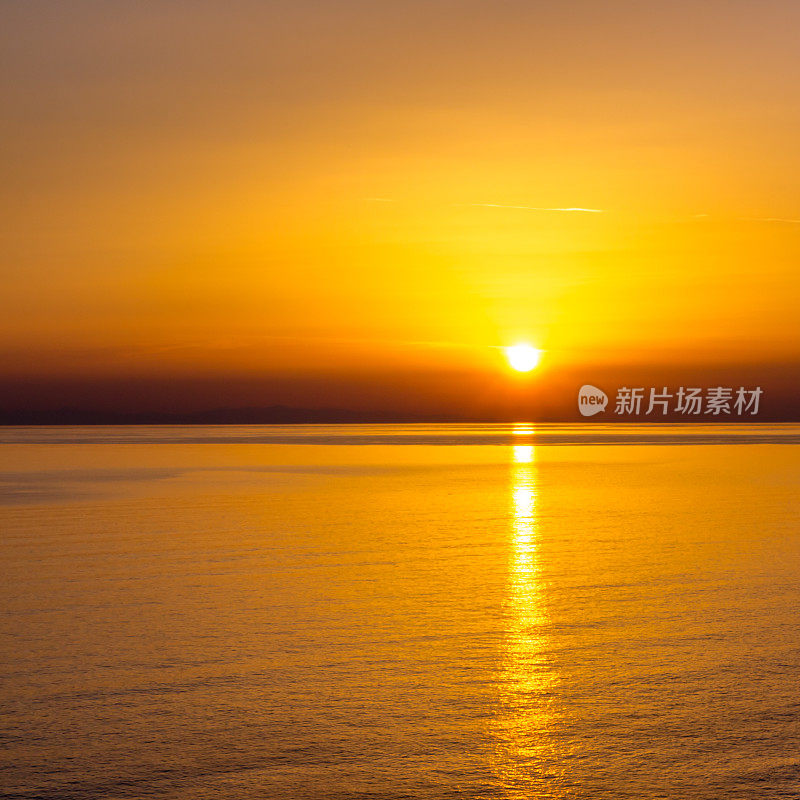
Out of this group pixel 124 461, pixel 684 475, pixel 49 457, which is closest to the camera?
pixel 684 475

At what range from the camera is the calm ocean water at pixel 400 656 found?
15.1ft

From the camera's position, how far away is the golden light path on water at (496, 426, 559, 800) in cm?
456

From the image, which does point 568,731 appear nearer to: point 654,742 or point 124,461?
point 654,742

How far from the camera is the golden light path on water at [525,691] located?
15.0 ft

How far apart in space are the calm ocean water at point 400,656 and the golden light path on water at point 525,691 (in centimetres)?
2

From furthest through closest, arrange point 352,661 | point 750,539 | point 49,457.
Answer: point 49,457
point 750,539
point 352,661

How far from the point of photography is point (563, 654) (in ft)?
22.4

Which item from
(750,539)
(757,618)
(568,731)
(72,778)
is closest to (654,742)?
(568,731)

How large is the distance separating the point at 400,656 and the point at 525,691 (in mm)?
1193

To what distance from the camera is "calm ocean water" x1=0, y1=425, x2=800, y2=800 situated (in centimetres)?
462

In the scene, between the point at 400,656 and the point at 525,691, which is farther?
the point at 400,656

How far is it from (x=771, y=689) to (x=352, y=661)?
2695 mm

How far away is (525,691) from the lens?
589 centimetres

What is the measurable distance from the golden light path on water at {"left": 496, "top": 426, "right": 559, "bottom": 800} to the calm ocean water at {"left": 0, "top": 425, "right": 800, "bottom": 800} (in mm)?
20
